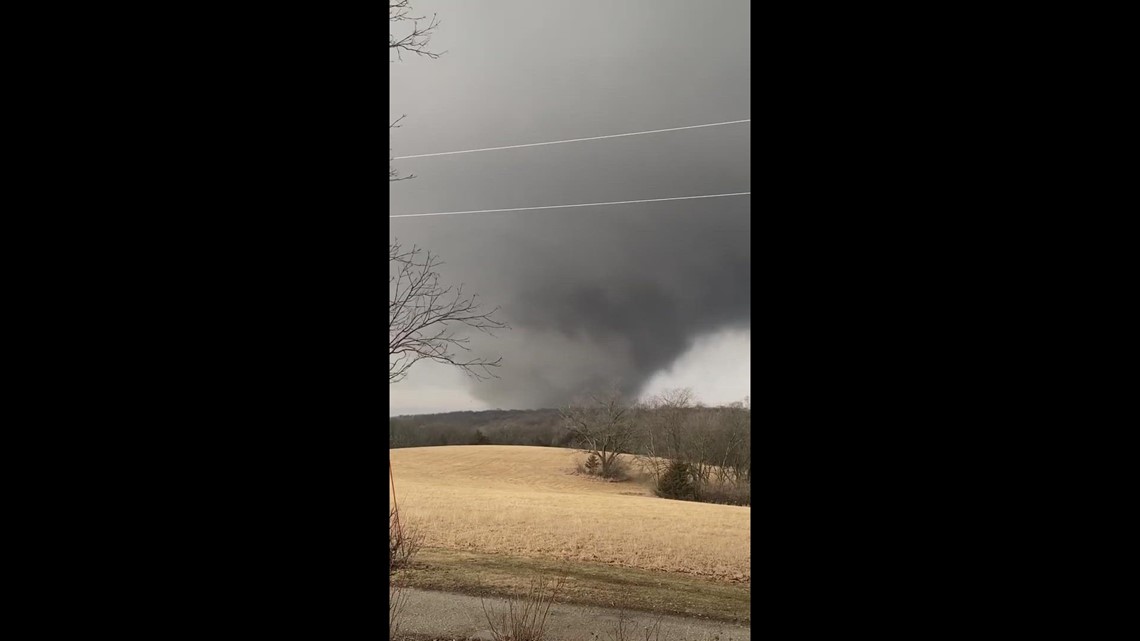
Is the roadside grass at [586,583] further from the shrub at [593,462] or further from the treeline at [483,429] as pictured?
the treeline at [483,429]

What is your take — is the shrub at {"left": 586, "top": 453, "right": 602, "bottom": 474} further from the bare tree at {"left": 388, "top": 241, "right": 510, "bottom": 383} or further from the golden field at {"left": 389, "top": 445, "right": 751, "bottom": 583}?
the bare tree at {"left": 388, "top": 241, "right": 510, "bottom": 383}

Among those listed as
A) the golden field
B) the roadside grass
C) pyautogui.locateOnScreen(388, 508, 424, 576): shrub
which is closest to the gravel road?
the roadside grass

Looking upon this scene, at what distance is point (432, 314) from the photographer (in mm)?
4871

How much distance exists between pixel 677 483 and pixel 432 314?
1842 mm

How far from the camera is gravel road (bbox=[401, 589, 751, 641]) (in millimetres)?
3875

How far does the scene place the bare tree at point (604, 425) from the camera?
195 inches

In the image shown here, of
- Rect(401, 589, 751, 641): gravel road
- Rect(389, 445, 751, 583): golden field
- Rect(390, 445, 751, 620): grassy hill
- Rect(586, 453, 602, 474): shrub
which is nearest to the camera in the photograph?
Rect(401, 589, 751, 641): gravel road

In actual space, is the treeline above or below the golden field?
above

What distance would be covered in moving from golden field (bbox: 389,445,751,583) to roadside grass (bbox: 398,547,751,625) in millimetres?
54
